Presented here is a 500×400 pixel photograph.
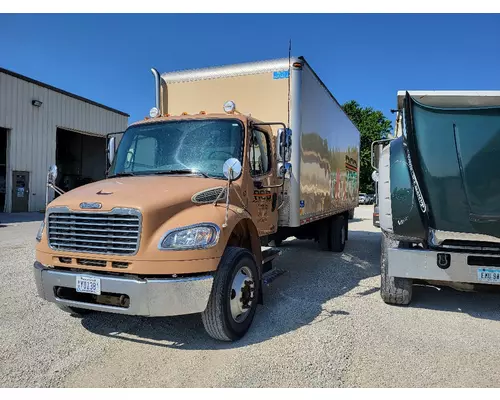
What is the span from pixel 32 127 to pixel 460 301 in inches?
865

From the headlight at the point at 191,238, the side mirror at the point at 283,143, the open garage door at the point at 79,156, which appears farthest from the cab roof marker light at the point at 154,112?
the open garage door at the point at 79,156

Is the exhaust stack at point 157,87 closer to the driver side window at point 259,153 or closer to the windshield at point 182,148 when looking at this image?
the windshield at point 182,148

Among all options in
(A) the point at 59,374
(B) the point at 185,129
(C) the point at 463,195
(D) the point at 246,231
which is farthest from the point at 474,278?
(A) the point at 59,374

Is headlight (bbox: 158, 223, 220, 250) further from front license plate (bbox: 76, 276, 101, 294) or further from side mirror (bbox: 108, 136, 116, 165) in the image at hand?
side mirror (bbox: 108, 136, 116, 165)

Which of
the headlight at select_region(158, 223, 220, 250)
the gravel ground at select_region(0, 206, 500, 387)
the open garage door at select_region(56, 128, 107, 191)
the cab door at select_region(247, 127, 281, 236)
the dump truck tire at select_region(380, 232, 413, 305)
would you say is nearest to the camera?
the gravel ground at select_region(0, 206, 500, 387)

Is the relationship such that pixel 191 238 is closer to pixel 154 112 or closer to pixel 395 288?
pixel 154 112

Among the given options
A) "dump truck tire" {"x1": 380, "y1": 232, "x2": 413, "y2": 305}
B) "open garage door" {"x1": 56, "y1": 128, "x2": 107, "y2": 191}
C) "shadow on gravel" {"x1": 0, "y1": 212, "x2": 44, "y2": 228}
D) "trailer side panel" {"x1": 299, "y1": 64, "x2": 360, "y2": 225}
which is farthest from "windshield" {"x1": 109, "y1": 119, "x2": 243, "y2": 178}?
"open garage door" {"x1": 56, "y1": 128, "x2": 107, "y2": 191}

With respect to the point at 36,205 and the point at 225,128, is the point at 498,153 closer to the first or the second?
the point at 225,128

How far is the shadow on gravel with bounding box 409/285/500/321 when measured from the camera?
5137 millimetres

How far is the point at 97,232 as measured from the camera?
381cm

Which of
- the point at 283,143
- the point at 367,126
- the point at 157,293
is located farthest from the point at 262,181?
the point at 367,126

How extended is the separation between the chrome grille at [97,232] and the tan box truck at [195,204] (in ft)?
0.04

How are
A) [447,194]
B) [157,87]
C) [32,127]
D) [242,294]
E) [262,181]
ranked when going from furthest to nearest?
[32,127]
[157,87]
[262,181]
[447,194]
[242,294]

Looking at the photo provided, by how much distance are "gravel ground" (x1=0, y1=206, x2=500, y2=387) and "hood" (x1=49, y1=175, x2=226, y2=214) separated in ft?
4.49
